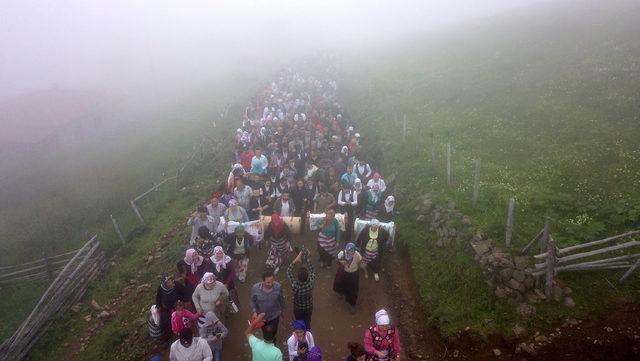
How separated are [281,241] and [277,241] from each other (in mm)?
114

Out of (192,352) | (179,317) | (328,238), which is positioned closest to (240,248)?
(328,238)

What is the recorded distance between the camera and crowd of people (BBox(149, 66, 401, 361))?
7062mm

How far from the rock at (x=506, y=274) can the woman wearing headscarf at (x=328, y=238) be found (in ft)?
14.4

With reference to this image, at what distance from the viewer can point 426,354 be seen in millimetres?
9141

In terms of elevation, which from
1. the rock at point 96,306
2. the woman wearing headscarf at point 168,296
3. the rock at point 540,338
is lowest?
the rock at point 96,306

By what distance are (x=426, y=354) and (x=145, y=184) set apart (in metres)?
19.5

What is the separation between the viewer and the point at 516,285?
9148mm

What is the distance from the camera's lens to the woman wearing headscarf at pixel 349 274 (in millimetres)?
9797

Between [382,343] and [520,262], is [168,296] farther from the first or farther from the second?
[520,262]

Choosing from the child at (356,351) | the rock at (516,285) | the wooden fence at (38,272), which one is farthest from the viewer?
the wooden fence at (38,272)

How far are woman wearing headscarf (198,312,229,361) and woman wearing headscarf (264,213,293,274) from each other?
9.95ft

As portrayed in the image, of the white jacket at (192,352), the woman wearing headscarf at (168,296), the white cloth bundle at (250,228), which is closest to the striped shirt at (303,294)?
the white jacket at (192,352)

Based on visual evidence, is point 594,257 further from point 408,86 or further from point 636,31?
point 636,31

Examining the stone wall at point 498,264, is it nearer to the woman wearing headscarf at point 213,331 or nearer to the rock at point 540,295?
the rock at point 540,295
